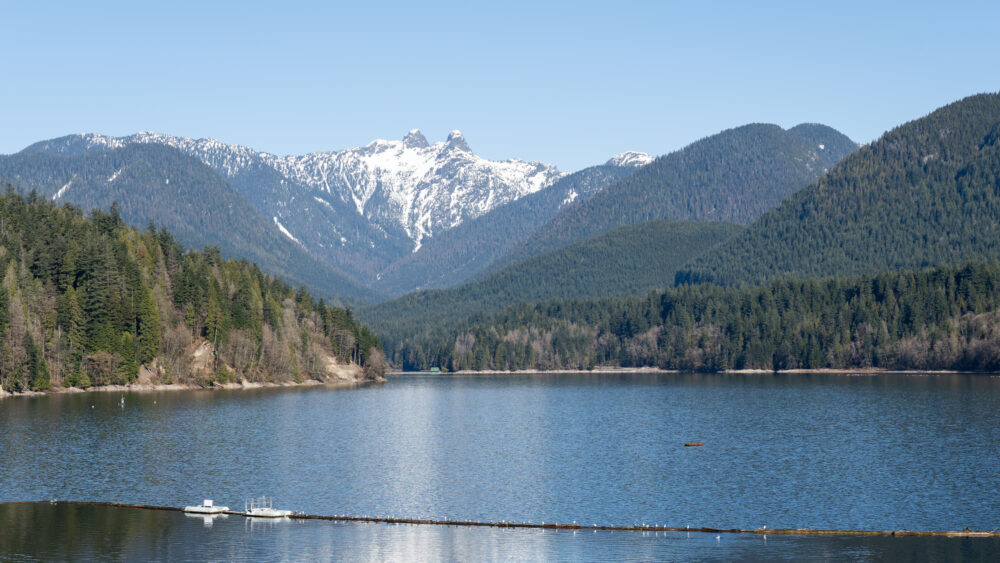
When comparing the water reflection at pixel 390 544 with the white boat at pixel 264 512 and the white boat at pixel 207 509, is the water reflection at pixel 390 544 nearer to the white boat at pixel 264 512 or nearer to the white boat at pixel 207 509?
the white boat at pixel 264 512

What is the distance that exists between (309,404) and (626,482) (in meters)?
95.1

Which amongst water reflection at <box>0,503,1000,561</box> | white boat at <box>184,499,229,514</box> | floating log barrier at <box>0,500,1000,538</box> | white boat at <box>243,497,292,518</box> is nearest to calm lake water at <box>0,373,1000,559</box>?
water reflection at <box>0,503,1000,561</box>

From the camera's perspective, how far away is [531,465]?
337ft

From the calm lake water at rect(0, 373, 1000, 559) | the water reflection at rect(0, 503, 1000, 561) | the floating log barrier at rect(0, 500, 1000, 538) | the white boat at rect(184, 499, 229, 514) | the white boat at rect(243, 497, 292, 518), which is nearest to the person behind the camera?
the water reflection at rect(0, 503, 1000, 561)

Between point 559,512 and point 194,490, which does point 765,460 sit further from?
point 194,490

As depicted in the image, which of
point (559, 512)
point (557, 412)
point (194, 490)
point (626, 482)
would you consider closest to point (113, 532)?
point (194, 490)

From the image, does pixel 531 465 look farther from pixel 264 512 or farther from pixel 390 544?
pixel 390 544

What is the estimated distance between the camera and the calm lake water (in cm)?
7588

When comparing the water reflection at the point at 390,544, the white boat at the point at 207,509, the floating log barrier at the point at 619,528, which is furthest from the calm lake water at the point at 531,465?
the white boat at the point at 207,509

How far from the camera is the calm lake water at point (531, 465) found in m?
75.9

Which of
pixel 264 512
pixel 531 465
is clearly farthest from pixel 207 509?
pixel 531 465

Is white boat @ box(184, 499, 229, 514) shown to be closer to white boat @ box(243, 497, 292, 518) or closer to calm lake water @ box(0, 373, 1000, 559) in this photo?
white boat @ box(243, 497, 292, 518)

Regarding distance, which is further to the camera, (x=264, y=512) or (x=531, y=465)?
(x=531, y=465)

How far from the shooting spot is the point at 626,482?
91.8m
